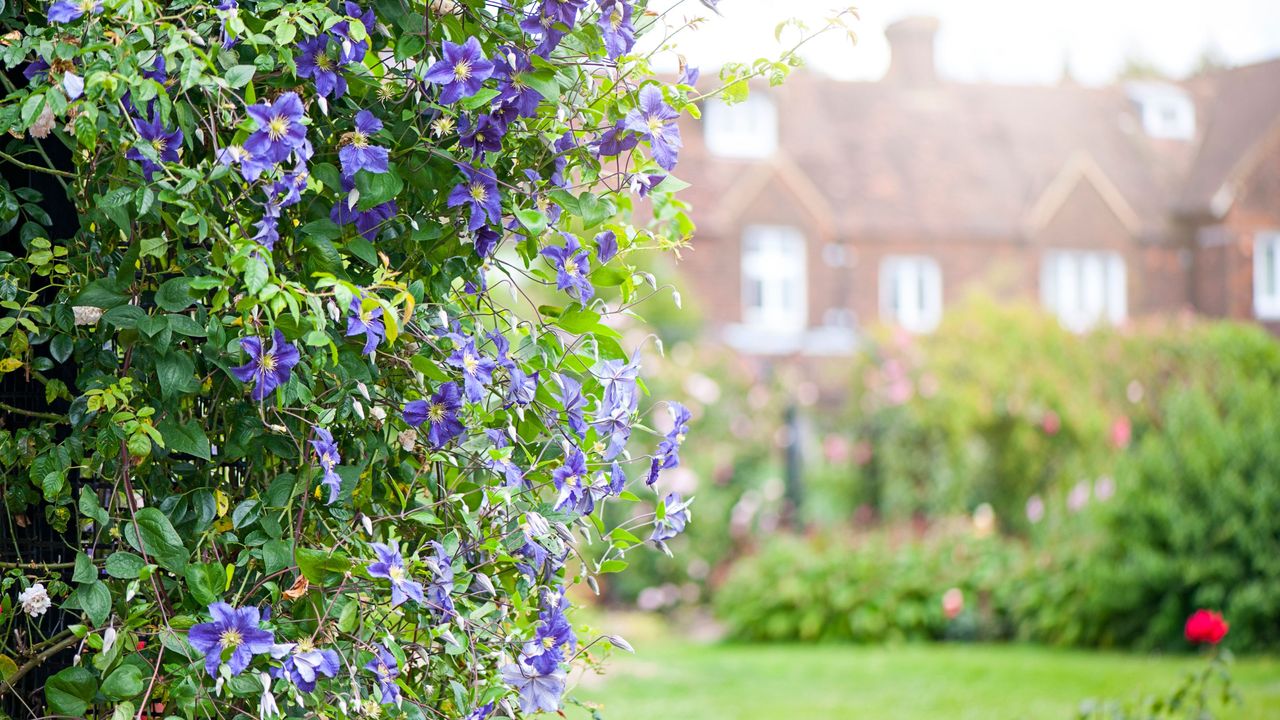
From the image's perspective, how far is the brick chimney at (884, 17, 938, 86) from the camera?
2466cm

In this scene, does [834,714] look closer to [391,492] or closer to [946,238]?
[391,492]

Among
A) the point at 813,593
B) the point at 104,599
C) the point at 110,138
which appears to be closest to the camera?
the point at 110,138

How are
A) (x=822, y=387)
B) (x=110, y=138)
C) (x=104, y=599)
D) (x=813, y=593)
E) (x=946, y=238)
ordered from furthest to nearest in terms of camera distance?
1. (x=946, y=238)
2. (x=822, y=387)
3. (x=813, y=593)
4. (x=104, y=599)
5. (x=110, y=138)

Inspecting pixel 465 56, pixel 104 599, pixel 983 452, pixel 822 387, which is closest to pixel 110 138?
pixel 465 56

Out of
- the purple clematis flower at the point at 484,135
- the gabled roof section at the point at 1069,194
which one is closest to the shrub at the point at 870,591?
the purple clematis flower at the point at 484,135

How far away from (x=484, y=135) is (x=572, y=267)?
0.22 meters

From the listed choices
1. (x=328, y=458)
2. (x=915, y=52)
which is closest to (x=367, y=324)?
(x=328, y=458)

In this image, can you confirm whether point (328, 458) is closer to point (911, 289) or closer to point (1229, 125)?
point (911, 289)

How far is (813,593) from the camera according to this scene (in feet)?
26.9

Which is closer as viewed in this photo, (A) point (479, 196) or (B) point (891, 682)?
(A) point (479, 196)

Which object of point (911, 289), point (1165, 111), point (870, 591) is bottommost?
point (870, 591)

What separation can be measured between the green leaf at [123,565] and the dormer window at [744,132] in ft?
68.6

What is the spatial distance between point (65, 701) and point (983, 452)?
29.6ft

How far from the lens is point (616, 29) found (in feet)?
5.25
